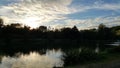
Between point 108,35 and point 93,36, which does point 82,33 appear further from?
point 108,35

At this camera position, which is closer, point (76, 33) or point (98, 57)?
point (98, 57)

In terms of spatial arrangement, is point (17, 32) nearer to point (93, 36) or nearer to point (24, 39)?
point (24, 39)

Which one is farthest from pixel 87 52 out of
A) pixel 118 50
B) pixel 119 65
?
pixel 118 50

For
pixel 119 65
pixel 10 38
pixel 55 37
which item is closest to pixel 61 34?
pixel 55 37

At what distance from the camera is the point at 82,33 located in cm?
13112

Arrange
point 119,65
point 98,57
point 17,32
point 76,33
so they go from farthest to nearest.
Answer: point 76,33, point 17,32, point 98,57, point 119,65

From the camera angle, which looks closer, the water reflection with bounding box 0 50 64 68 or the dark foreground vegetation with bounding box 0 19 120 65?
the water reflection with bounding box 0 50 64 68

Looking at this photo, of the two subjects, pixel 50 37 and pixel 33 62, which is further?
pixel 50 37

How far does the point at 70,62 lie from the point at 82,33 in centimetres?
11451

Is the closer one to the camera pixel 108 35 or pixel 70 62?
pixel 70 62

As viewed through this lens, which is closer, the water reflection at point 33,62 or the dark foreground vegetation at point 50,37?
the water reflection at point 33,62

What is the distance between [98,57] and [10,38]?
6941cm

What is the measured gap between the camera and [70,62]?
17.3 metres

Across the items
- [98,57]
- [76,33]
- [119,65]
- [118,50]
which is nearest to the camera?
[119,65]
